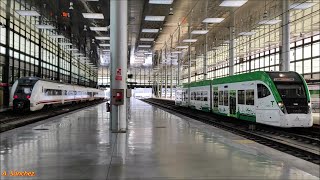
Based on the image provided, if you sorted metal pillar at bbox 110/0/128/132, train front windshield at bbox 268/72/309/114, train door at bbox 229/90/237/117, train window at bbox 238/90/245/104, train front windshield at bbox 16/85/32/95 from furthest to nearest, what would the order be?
train front windshield at bbox 16/85/32/95 → train door at bbox 229/90/237/117 → train window at bbox 238/90/245/104 → train front windshield at bbox 268/72/309/114 → metal pillar at bbox 110/0/128/132

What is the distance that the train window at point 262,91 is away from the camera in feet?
57.7

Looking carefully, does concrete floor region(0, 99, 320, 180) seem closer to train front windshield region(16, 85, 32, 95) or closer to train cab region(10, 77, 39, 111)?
train cab region(10, 77, 39, 111)

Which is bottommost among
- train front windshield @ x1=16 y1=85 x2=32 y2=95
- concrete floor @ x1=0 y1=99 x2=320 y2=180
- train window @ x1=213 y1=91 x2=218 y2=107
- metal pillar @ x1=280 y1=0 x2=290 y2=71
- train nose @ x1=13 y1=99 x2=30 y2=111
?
concrete floor @ x1=0 y1=99 x2=320 y2=180

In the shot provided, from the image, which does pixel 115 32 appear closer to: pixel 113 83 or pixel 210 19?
pixel 113 83

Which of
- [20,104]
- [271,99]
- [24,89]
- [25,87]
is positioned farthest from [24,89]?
[271,99]

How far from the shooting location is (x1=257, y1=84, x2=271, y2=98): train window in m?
17.6

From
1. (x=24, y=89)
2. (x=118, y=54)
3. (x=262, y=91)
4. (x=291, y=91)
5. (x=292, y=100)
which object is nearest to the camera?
(x=118, y=54)

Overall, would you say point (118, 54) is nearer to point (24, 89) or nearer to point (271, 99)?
point (271, 99)

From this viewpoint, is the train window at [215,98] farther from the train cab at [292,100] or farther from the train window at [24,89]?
the train window at [24,89]

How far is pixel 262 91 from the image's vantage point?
59.3ft

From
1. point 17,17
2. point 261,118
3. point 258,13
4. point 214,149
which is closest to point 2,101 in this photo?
point 17,17

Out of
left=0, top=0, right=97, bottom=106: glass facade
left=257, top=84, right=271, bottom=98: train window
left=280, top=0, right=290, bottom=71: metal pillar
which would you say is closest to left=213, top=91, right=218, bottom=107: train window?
left=280, top=0, right=290, bottom=71: metal pillar

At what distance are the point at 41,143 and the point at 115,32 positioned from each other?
6.04m

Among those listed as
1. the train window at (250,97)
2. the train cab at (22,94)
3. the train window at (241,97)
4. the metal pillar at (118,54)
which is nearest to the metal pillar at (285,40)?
the train window at (241,97)
